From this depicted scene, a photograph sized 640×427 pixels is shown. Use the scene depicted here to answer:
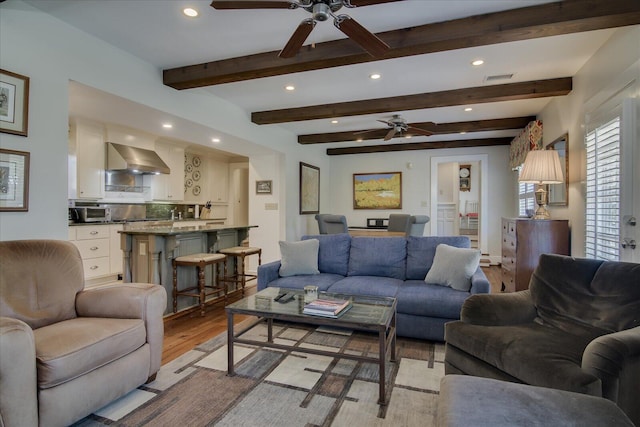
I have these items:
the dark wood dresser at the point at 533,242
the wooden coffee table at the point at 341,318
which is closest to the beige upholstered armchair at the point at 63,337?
the wooden coffee table at the point at 341,318

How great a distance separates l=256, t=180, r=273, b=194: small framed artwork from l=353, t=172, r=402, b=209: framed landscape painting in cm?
246

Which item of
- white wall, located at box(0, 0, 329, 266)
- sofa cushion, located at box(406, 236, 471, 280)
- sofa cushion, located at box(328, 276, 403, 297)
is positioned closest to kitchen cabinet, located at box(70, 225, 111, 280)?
white wall, located at box(0, 0, 329, 266)

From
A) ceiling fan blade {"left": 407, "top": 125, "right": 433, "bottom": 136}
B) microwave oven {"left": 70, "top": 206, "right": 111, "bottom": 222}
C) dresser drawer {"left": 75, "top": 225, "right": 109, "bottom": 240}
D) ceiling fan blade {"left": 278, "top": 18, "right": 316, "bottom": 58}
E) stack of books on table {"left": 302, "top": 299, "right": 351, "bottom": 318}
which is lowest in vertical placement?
stack of books on table {"left": 302, "top": 299, "right": 351, "bottom": 318}

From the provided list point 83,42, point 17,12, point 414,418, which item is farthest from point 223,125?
point 414,418

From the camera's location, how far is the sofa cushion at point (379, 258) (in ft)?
10.9

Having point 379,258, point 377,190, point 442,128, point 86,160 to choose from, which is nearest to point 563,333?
point 379,258

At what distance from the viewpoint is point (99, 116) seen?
3.62m

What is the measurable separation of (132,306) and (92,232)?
3.65m

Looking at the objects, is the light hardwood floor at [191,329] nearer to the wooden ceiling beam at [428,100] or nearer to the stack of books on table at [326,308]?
the stack of books on table at [326,308]

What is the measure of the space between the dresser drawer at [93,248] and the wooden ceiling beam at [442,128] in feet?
12.0

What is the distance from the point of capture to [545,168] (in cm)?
329

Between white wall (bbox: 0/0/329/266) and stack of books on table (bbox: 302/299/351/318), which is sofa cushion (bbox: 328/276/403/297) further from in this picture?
white wall (bbox: 0/0/329/266)

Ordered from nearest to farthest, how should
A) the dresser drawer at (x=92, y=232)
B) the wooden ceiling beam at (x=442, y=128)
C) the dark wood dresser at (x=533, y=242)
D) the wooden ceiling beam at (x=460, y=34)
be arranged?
the wooden ceiling beam at (x=460, y=34) < the dark wood dresser at (x=533, y=242) < the dresser drawer at (x=92, y=232) < the wooden ceiling beam at (x=442, y=128)

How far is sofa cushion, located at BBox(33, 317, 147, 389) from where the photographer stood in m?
1.53
